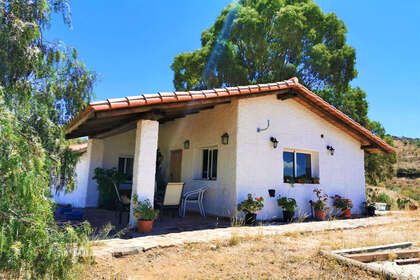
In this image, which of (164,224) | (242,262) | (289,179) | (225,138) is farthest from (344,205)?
(242,262)

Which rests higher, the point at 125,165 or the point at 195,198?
the point at 125,165

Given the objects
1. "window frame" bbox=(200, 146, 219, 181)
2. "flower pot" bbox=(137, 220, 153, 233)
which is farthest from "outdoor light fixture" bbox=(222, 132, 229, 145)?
"flower pot" bbox=(137, 220, 153, 233)

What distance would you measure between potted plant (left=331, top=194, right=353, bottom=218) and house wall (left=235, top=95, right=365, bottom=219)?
335 mm

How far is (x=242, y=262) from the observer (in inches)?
168

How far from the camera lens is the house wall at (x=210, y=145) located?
332 inches

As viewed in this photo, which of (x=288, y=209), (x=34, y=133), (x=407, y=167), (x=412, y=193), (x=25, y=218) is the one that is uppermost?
(x=407, y=167)

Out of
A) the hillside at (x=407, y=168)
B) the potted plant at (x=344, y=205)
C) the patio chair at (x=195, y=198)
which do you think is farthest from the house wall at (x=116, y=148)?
the hillside at (x=407, y=168)

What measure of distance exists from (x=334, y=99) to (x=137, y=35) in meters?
11.7

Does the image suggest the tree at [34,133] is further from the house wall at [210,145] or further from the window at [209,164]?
the window at [209,164]

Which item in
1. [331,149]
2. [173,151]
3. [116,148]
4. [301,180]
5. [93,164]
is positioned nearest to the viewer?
[301,180]

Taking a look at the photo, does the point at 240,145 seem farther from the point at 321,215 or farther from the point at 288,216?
the point at 321,215

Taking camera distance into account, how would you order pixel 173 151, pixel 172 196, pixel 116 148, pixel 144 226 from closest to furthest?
1. pixel 144 226
2. pixel 172 196
3. pixel 116 148
4. pixel 173 151

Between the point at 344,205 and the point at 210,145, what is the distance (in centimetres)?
472

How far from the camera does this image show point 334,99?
17.6 metres
